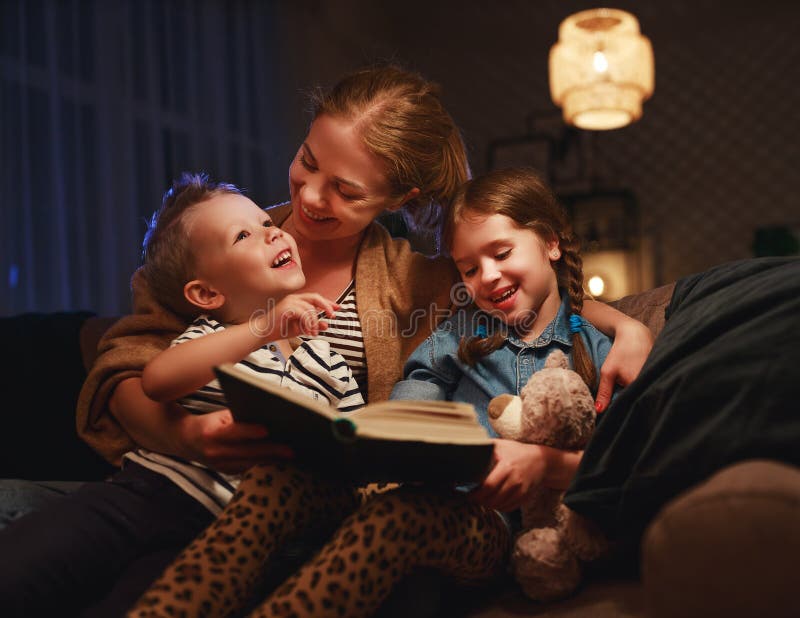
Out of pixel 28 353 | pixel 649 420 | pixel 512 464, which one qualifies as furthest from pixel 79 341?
pixel 649 420

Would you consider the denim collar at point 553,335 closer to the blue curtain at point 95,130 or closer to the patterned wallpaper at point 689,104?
the blue curtain at point 95,130

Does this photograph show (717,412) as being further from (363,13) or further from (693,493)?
(363,13)

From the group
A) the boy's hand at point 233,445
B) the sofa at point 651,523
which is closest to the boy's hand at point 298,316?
the boy's hand at point 233,445

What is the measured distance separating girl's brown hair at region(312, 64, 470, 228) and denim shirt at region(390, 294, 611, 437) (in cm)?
28

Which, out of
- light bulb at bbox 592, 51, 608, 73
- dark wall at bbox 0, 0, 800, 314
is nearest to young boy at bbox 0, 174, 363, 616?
dark wall at bbox 0, 0, 800, 314

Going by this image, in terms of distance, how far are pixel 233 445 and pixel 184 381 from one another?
0.12 metres

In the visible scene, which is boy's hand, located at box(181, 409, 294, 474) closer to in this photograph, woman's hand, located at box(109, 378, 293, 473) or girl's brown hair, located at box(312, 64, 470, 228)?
woman's hand, located at box(109, 378, 293, 473)

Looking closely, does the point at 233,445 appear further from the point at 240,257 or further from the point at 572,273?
the point at 572,273

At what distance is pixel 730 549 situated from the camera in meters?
0.55

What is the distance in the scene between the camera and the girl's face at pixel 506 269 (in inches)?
45.4

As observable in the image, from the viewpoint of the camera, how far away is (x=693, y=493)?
60cm

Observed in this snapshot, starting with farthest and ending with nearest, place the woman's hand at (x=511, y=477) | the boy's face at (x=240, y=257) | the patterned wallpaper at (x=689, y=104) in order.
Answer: the patterned wallpaper at (x=689, y=104) → the boy's face at (x=240, y=257) → the woman's hand at (x=511, y=477)

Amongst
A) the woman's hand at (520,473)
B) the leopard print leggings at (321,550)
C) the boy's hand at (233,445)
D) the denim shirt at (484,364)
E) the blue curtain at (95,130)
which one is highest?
the blue curtain at (95,130)

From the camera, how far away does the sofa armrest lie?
0.54m
